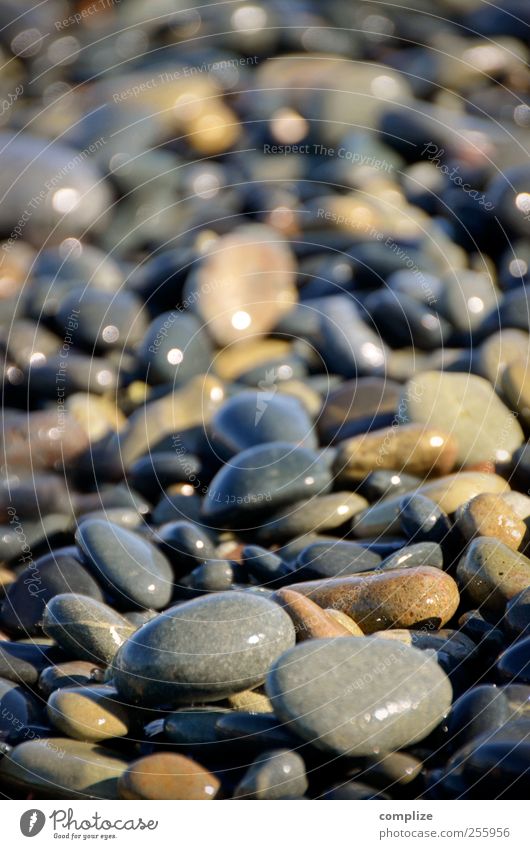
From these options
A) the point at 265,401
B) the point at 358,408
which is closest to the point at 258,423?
the point at 265,401

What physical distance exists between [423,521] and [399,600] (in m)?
0.33

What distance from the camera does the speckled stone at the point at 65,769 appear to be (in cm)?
188

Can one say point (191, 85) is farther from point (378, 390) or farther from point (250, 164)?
point (378, 390)

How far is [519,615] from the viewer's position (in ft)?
6.94

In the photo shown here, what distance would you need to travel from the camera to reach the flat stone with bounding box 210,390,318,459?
3.00 metres

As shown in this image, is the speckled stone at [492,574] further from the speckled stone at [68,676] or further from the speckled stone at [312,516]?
the speckled stone at [68,676]

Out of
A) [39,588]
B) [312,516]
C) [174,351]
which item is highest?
[174,351]

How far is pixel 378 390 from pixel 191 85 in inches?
78.6

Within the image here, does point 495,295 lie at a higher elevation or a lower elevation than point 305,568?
higher
